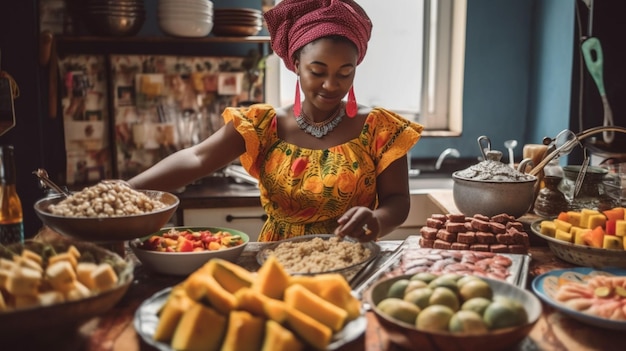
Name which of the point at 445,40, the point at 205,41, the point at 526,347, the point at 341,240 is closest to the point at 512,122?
the point at 445,40

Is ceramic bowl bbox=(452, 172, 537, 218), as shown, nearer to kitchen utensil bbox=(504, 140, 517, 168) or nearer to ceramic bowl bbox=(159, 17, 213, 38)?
kitchen utensil bbox=(504, 140, 517, 168)

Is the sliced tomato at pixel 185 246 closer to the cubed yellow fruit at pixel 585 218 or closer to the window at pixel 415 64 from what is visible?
the cubed yellow fruit at pixel 585 218

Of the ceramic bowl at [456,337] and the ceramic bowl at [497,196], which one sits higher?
the ceramic bowl at [497,196]

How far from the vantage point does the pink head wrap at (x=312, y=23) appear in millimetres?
1903

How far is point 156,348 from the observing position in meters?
1.01

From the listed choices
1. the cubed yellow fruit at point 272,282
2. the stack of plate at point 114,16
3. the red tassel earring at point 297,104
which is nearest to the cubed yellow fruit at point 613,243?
the cubed yellow fruit at point 272,282

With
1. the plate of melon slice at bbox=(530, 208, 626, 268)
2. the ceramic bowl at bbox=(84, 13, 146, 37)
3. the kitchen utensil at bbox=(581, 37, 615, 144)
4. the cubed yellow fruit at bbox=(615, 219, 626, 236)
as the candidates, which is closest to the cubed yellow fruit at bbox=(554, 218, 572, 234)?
the plate of melon slice at bbox=(530, 208, 626, 268)

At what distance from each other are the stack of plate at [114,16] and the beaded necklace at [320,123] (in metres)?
1.67

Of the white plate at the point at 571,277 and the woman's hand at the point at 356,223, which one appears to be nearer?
the white plate at the point at 571,277

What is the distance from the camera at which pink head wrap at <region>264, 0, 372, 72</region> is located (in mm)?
1903

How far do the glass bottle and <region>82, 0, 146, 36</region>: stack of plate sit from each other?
2093 mm

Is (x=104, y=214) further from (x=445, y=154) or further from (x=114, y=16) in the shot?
(x=445, y=154)

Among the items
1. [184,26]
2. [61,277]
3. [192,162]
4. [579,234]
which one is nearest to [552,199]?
[579,234]

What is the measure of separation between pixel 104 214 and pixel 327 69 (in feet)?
2.72
